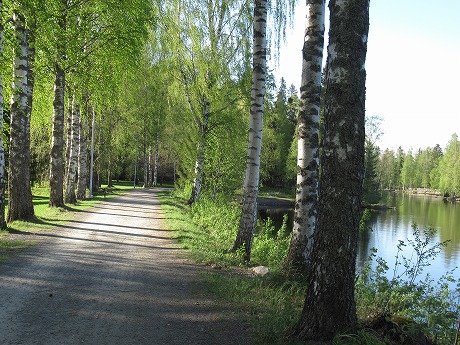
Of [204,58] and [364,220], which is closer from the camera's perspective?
[364,220]

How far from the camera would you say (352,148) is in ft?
13.4

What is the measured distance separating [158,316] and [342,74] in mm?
3818

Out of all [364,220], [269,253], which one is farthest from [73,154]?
[364,220]

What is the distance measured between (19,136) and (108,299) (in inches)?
311

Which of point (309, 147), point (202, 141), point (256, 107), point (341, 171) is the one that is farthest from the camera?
point (202, 141)

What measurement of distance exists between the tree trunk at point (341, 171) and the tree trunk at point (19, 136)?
9622 millimetres

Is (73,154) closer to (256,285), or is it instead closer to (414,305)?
(256,285)

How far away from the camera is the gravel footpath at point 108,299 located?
465 centimetres

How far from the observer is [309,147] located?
695 cm

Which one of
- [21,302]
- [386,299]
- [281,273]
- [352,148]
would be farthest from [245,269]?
[352,148]

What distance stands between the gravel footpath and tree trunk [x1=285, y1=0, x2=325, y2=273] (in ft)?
6.10

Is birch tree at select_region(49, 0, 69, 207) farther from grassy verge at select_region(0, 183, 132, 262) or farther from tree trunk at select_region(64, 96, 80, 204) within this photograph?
tree trunk at select_region(64, 96, 80, 204)

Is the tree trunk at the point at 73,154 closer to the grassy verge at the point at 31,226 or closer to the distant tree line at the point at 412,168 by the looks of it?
the grassy verge at the point at 31,226

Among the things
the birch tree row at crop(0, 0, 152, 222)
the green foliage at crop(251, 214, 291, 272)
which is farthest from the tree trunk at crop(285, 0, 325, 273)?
the birch tree row at crop(0, 0, 152, 222)
